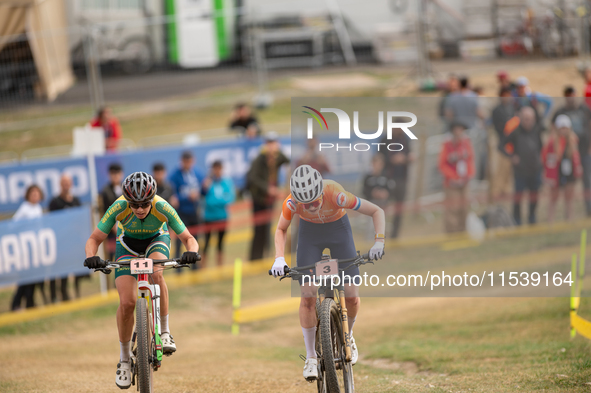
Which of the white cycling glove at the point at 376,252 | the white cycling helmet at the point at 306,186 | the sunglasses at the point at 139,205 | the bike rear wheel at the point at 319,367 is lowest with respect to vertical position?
the bike rear wheel at the point at 319,367

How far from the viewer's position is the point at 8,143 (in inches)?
699

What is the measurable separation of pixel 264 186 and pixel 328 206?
6.57 meters

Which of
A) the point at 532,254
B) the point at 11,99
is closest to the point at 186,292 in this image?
the point at 532,254

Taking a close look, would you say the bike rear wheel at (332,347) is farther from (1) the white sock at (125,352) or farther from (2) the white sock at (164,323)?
(1) the white sock at (125,352)

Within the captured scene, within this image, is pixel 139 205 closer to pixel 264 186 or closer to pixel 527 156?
pixel 264 186

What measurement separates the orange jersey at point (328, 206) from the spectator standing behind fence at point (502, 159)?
24.1 ft

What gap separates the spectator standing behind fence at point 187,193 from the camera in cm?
1217

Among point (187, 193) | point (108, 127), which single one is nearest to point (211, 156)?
point (108, 127)

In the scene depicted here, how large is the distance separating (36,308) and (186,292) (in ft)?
8.73

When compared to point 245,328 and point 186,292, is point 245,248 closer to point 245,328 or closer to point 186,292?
point 186,292

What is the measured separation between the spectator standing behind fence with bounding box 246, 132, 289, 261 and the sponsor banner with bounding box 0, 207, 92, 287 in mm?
3206

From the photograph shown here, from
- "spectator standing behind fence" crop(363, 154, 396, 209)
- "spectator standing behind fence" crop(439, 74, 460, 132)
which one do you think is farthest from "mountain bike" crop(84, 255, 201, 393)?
"spectator standing behind fence" crop(439, 74, 460, 132)

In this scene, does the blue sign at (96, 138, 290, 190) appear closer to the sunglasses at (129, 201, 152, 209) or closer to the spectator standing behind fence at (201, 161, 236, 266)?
the spectator standing behind fence at (201, 161, 236, 266)

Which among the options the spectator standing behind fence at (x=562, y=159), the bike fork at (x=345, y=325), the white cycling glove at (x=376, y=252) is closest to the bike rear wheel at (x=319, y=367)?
the bike fork at (x=345, y=325)
